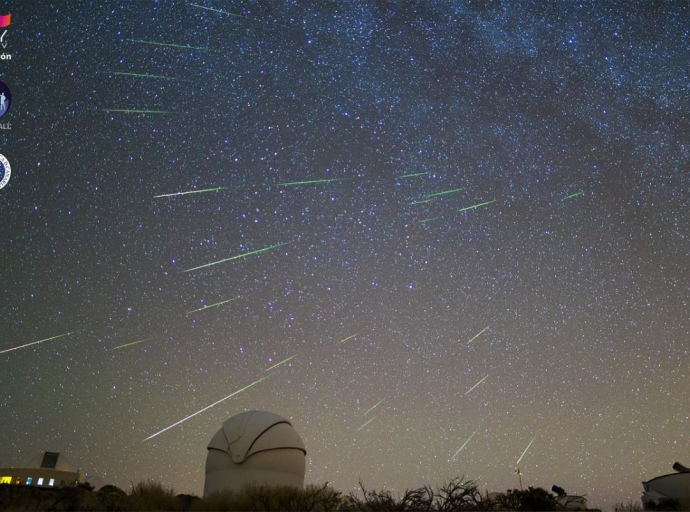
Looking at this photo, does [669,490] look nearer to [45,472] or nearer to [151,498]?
[151,498]

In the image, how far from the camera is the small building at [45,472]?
4431 centimetres

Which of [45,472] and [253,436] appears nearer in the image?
[253,436]

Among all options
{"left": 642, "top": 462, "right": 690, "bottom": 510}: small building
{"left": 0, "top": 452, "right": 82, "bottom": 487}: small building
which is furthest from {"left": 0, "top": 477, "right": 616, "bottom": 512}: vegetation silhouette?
{"left": 0, "top": 452, "right": 82, "bottom": 487}: small building

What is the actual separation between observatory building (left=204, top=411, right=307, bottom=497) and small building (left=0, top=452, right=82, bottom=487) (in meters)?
31.6

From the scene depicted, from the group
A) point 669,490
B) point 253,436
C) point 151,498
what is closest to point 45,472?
point 253,436

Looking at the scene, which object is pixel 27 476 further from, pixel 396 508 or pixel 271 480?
pixel 396 508

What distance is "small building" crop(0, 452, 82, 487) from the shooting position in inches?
1745

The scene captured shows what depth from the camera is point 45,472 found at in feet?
150

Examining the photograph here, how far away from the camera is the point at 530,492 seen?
68.6 feet

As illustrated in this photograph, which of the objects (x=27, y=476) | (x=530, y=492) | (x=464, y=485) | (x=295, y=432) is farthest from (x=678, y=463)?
(x=27, y=476)

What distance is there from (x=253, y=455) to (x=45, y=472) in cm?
3708

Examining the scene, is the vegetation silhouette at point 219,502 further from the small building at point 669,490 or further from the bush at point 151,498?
the small building at point 669,490

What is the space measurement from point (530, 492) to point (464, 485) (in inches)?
558

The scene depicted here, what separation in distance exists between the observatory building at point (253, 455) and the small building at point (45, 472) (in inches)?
1243
